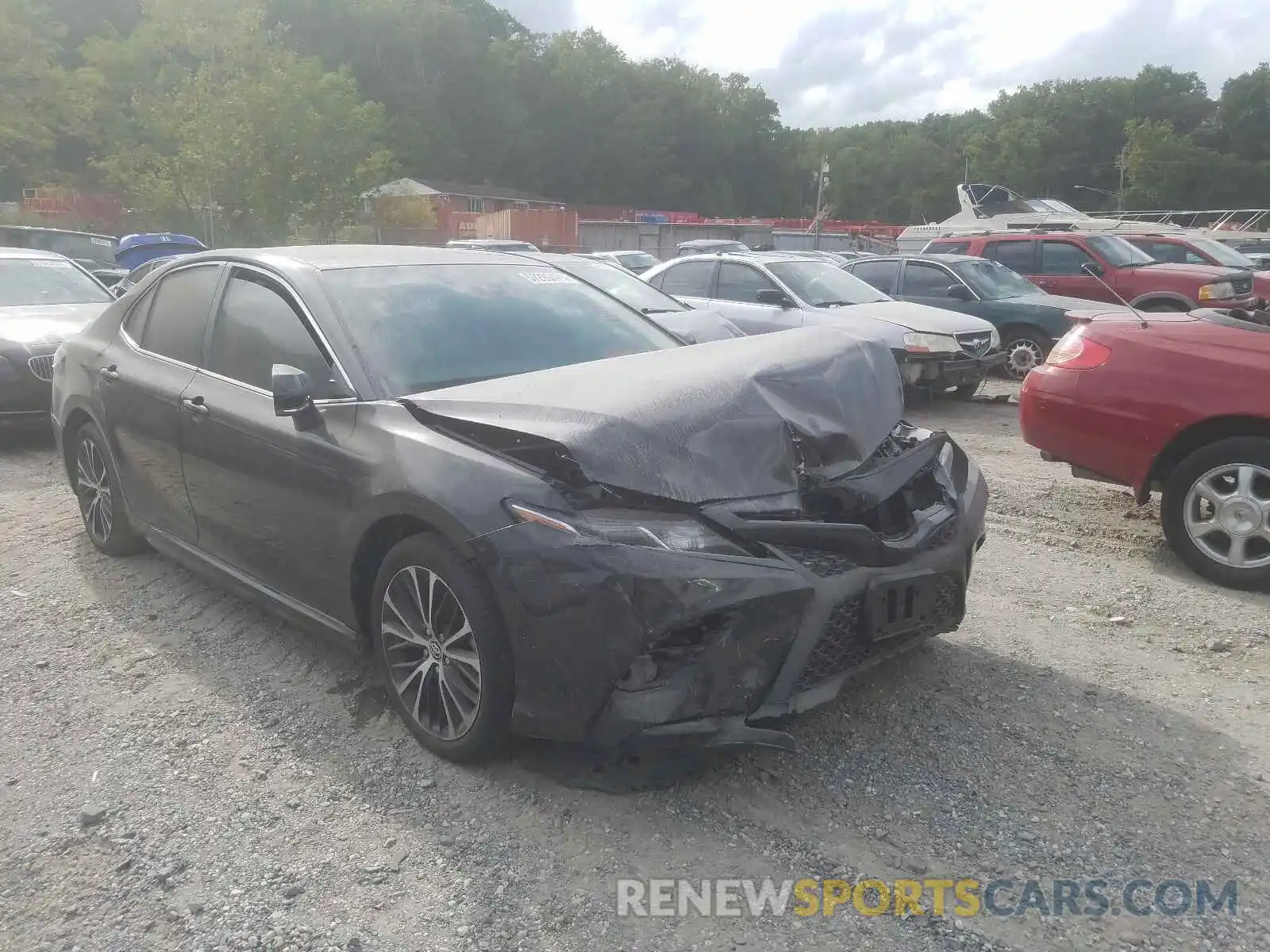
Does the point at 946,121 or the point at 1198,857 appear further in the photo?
the point at 946,121

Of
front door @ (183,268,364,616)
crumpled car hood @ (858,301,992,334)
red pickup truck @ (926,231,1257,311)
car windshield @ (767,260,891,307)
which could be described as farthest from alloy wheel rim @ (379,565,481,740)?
red pickup truck @ (926,231,1257,311)

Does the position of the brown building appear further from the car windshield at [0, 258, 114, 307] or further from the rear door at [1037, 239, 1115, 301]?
the car windshield at [0, 258, 114, 307]

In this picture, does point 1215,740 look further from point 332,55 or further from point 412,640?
point 332,55

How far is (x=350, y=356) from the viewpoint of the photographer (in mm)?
3525

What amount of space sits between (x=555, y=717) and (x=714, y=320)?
21.9 ft

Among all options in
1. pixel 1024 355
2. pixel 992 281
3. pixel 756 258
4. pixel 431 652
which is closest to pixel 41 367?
pixel 431 652

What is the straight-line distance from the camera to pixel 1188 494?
4.75m

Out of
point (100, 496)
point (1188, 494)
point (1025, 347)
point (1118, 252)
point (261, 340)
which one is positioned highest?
point (1118, 252)

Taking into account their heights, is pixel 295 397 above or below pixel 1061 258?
below

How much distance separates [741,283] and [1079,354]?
5.80 m

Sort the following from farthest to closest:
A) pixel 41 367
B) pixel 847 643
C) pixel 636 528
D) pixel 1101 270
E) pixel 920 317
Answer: pixel 1101 270 → pixel 920 317 → pixel 41 367 → pixel 847 643 → pixel 636 528

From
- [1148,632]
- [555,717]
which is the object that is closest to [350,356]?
[555,717]

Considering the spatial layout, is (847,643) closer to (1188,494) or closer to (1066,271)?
(1188,494)

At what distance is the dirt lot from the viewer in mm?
2479
